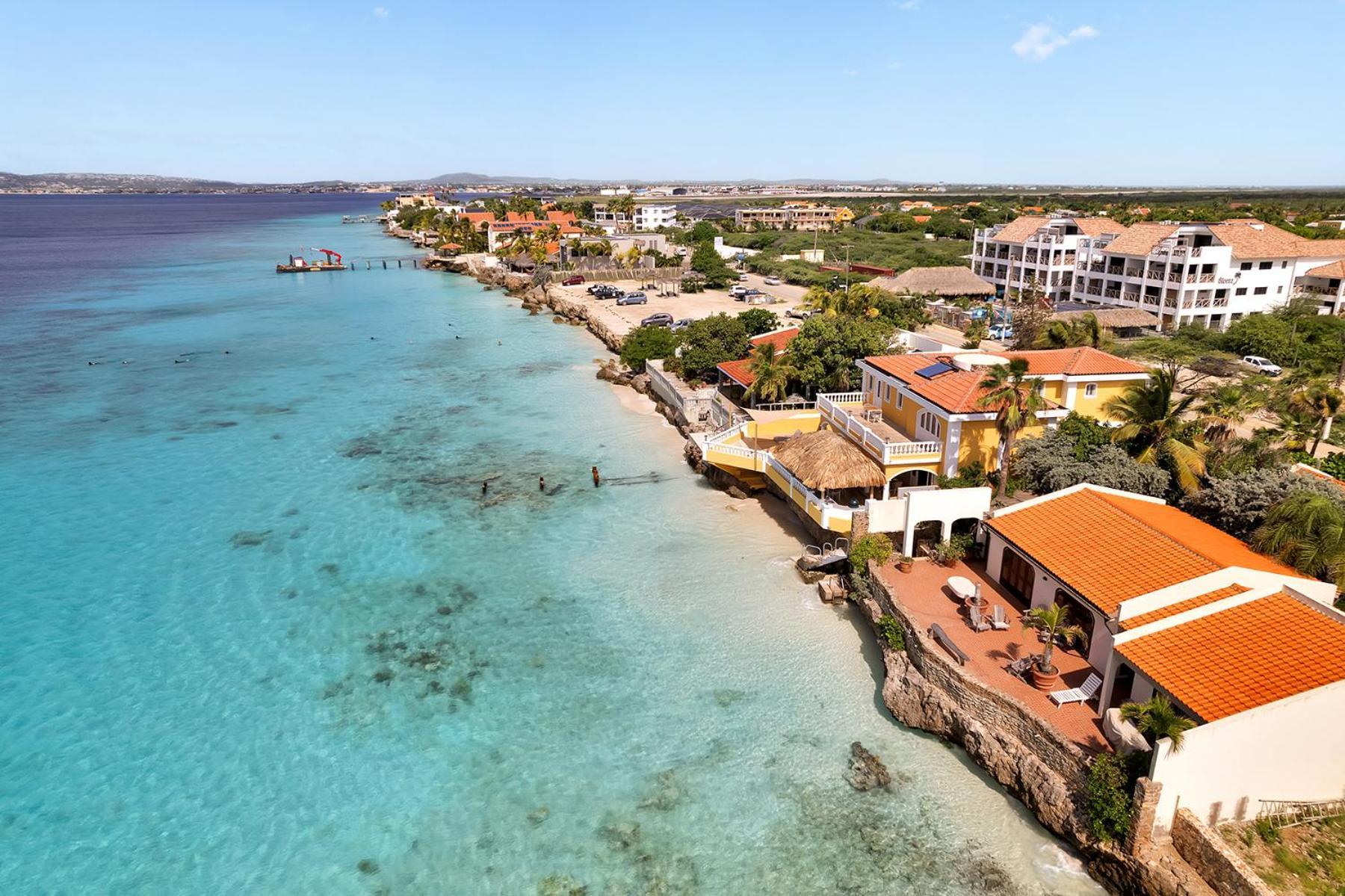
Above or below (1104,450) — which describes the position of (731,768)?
below

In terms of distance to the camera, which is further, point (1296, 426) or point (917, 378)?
point (917, 378)

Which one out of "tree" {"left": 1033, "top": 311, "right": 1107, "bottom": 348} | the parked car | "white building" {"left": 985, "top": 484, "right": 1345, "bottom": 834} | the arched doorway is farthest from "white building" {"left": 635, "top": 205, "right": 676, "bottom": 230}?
"white building" {"left": 985, "top": 484, "right": 1345, "bottom": 834}

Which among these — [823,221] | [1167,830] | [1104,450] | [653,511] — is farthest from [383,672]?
[823,221]

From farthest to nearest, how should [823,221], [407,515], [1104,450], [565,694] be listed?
[823,221]
[407,515]
[1104,450]
[565,694]

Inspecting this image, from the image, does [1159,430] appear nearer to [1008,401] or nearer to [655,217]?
[1008,401]

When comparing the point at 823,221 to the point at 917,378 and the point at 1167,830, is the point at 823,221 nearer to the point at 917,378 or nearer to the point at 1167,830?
the point at 917,378

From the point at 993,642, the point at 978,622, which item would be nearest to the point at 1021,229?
the point at 978,622
